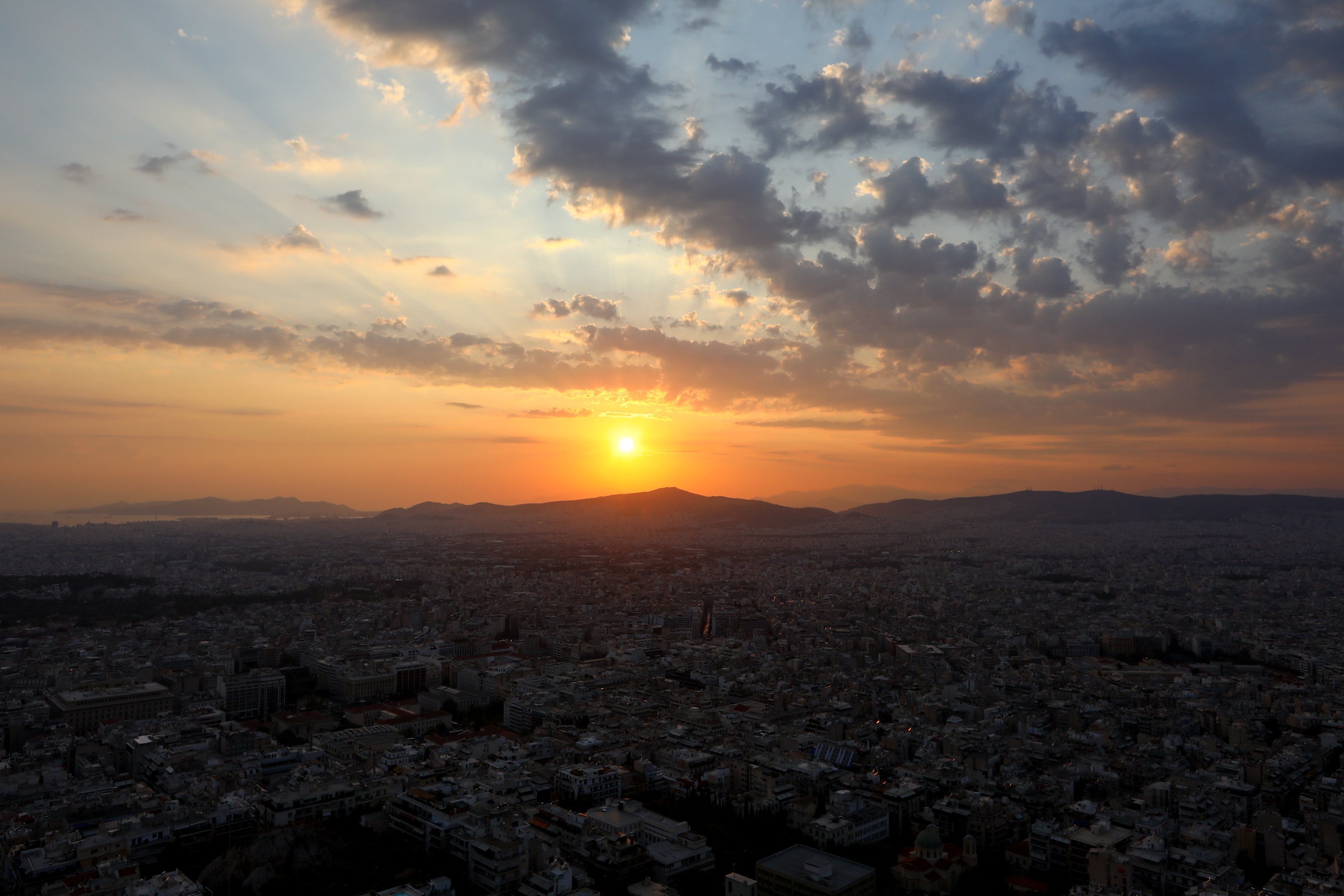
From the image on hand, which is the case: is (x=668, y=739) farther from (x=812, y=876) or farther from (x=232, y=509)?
(x=232, y=509)

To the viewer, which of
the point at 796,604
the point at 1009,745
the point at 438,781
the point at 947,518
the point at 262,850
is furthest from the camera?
the point at 947,518

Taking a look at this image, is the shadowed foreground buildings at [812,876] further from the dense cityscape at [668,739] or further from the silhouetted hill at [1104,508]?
the silhouetted hill at [1104,508]

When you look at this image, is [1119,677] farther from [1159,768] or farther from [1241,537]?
[1241,537]

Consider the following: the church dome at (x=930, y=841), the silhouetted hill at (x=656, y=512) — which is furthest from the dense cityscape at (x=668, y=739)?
the silhouetted hill at (x=656, y=512)

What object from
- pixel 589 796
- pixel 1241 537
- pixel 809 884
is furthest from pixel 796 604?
pixel 1241 537

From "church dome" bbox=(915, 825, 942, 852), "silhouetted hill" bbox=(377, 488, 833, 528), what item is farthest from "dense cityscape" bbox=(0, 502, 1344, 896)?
"silhouetted hill" bbox=(377, 488, 833, 528)

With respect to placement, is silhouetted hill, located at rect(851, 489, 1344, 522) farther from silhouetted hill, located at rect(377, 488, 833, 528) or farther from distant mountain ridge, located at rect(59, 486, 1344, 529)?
silhouetted hill, located at rect(377, 488, 833, 528)

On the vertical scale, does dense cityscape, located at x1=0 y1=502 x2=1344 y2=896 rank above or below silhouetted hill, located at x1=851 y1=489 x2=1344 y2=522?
below
